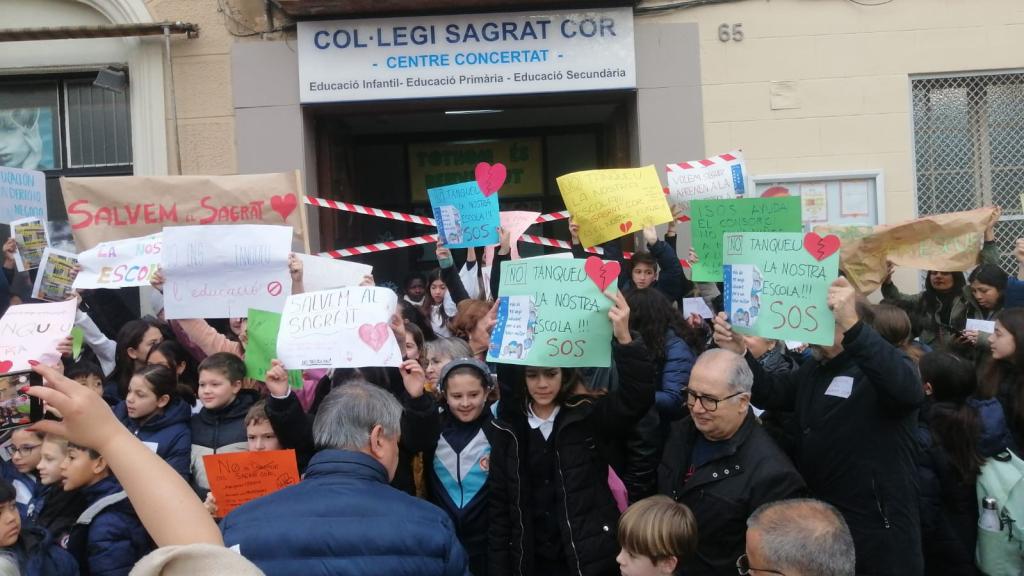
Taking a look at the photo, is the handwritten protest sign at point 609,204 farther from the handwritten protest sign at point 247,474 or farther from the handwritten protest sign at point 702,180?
the handwritten protest sign at point 247,474

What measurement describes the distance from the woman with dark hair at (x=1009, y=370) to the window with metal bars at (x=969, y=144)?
159 inches

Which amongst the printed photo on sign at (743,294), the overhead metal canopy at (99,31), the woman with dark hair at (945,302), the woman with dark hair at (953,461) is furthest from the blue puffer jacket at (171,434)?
the overhead metal canopy at (99,31)

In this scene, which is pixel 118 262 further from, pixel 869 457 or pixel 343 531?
pixel 869 457

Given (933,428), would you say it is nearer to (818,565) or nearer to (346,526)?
(818,565)

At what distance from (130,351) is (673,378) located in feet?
10.1

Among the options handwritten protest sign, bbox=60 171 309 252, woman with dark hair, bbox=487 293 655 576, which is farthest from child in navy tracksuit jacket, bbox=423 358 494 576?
handwritten protest sign, bbox=60 171 309 252

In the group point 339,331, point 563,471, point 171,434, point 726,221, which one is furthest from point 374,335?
point 726,221

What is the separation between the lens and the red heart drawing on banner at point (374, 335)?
4.09 m

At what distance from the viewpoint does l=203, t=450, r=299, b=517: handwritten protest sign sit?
12.9ft

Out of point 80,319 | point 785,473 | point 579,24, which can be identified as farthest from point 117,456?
point 579,24

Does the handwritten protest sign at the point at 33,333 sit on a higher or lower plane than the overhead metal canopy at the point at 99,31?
lower

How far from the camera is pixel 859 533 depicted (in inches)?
153

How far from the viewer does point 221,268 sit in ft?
17.0

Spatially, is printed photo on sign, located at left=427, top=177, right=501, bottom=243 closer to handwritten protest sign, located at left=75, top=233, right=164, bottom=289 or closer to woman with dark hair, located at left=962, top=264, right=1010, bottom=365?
handwritten protest sign, located at left=75, top=233, right=164, bottom=289
